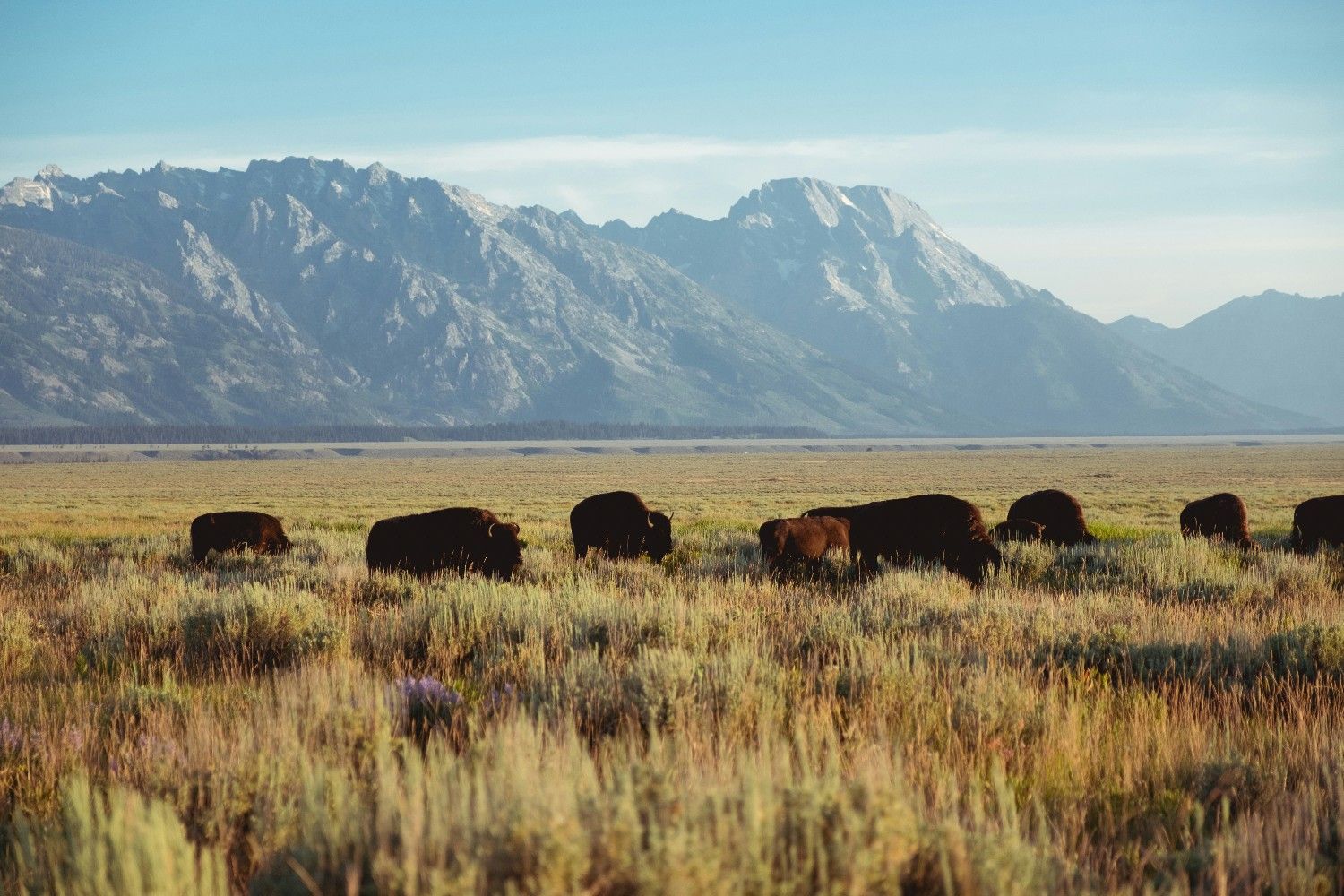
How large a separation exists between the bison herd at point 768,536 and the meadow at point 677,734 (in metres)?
0.99

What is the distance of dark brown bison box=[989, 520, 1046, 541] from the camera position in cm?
1695

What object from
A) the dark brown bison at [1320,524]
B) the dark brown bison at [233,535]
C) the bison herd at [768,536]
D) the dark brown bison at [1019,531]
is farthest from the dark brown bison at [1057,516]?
the dark brown bison at [233,535]

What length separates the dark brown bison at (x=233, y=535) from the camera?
54.5ft

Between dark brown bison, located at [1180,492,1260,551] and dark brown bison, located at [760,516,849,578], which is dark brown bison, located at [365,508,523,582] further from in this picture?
dark brown bison, located at [1180,492,1260,551]

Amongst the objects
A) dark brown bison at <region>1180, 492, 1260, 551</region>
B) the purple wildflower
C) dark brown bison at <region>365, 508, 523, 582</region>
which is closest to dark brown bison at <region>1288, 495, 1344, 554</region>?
dark brown bison at <region>1180, 492, 1260, 551</region>

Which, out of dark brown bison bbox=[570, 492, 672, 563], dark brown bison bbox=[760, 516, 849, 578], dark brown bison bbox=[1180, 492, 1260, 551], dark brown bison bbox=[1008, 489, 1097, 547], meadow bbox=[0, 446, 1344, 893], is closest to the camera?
meadow bbox=[0, 446, 1344, 893]

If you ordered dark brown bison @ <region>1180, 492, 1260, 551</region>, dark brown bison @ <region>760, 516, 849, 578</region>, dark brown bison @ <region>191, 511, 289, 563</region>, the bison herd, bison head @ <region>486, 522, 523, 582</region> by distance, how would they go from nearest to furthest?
bison head @ <region>486, 522, 523, 582</region> < the bison herd < dark brown bison @ <region>760, 516, 849, 578</region> < dark brown bison @ <region>191, 511, 289, 563</region> < dark brown bison @ <region>1180, 492, 1260, 551</region>

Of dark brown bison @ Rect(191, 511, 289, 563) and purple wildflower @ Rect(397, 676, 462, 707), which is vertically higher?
purple wildflower @ Rect(397, 676, 462, 707)

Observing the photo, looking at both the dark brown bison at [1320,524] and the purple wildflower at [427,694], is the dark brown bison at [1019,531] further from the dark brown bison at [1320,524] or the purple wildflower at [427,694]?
the purple wildflower at [427,694]

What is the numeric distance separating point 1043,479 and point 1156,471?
16608 millimetres

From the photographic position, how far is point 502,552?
Result: 43.9 feet

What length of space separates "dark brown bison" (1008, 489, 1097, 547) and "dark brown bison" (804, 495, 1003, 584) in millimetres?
4402

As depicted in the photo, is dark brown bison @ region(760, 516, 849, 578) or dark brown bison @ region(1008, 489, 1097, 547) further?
dark brown bison @ region(1008, 489, 1097, 547)

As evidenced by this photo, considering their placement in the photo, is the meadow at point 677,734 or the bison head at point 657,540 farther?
the bison head at point 657,540
